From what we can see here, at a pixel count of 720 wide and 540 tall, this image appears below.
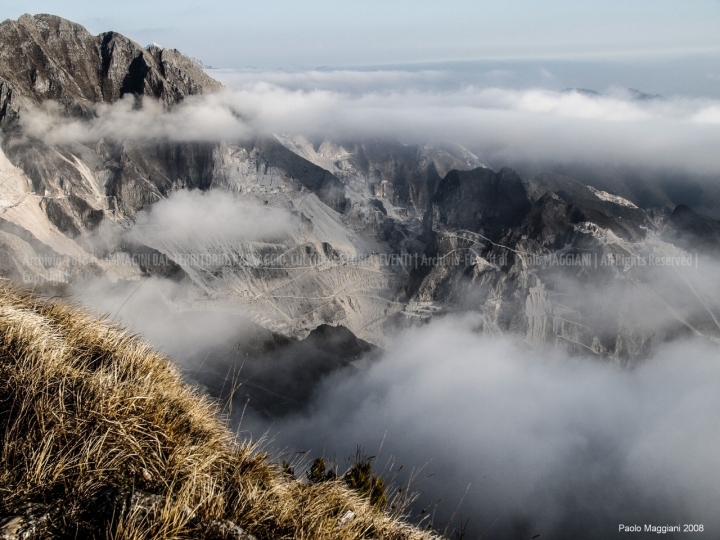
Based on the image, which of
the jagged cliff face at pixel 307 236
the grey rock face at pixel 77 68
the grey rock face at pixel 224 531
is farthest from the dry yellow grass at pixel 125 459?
the grey rock face at pixel 77 68

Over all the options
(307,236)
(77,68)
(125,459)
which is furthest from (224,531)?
(77,68)

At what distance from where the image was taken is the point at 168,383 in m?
6.18

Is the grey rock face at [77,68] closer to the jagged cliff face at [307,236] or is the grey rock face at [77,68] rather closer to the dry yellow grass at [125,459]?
the jagged cliff face at [307,236]

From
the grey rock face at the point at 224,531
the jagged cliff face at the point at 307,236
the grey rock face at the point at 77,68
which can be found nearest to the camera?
the grey rock face at the point at 224,531

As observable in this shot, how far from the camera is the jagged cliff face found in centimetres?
11381

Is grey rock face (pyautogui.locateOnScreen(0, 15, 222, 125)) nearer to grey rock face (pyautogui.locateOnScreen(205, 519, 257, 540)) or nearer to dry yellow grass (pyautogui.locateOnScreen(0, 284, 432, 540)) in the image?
dry yellow grass (pyautogui.locateOnScreen(0, 284, 432, 540))

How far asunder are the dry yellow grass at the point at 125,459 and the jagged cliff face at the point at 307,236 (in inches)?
3926

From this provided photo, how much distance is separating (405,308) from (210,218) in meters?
56.7

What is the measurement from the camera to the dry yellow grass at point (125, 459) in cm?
384

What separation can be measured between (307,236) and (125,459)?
14281 centimetres

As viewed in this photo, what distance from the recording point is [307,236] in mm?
146250

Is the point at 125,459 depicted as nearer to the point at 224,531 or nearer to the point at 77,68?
the point at 224,531

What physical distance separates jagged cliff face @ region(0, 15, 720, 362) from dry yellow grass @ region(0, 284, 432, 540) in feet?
327

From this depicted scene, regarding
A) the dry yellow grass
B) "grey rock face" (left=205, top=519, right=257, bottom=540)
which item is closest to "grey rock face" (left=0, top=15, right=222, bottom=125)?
the dry yellow grass
